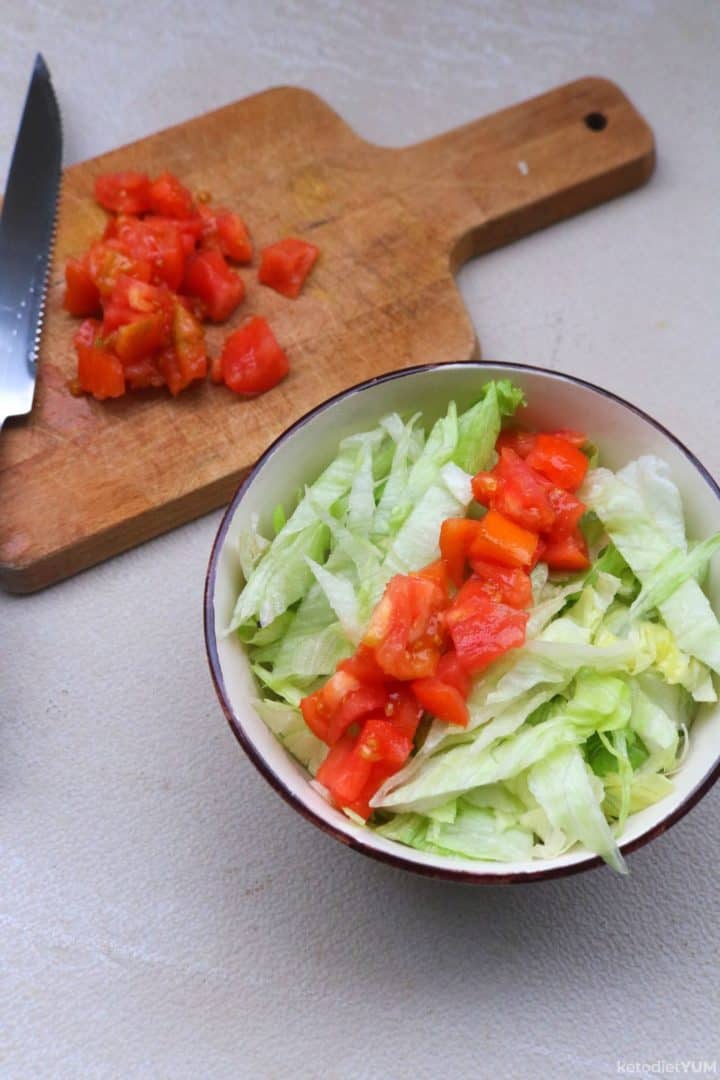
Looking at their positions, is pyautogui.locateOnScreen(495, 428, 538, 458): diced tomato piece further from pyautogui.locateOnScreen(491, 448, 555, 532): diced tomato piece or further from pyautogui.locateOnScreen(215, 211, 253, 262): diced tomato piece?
pyautogui.locateOnScreen(215, 211, 253, 262): diced tomato piece

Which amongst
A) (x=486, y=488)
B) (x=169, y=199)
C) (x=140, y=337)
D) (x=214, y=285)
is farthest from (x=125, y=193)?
(x=486, y=488)

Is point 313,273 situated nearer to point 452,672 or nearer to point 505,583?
point 505,583

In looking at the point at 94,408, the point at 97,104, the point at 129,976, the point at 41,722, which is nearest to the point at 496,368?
the point at 94,408

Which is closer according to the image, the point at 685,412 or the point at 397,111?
the point at 685,412

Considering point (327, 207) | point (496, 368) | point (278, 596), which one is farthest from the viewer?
point (327, 207)

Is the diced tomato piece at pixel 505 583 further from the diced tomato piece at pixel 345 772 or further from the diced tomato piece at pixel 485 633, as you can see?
the diced tomato piece at pixel 345 772

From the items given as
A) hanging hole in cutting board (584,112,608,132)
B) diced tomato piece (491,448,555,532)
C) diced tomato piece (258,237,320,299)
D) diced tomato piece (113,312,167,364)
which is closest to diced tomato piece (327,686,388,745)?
diced tomato piece (491,448,555,532)

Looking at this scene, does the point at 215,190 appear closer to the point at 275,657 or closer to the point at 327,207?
the point at 327,207
